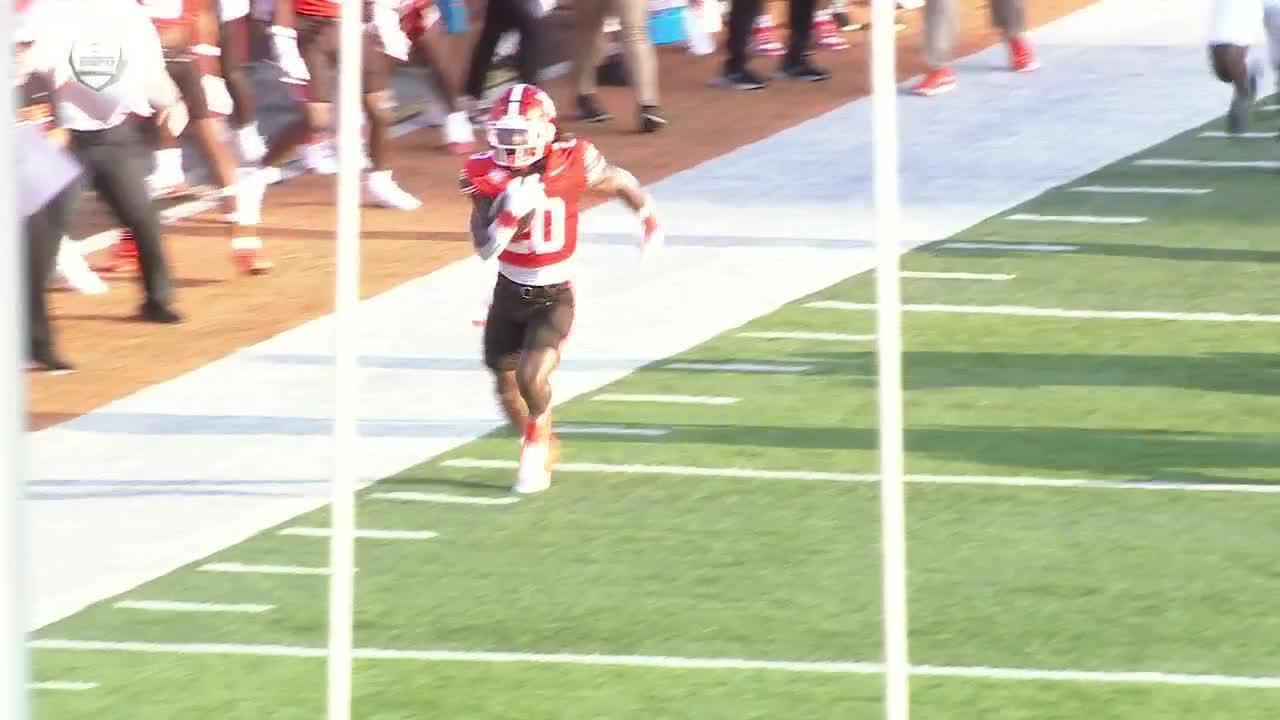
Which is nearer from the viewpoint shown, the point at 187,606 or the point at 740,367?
the point at 187,606

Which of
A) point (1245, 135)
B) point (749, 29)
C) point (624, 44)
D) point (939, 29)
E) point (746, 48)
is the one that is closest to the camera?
point (624, 44)

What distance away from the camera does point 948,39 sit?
1919cm

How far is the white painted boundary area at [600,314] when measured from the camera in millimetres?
10570

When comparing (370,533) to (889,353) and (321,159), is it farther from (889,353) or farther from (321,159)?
(321,159)

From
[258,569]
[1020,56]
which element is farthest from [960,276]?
[1020,56]

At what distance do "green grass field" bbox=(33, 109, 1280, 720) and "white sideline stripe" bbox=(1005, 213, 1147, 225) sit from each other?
205cm

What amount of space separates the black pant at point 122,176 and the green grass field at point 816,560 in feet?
7.91

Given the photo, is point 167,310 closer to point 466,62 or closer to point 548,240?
point 548,240

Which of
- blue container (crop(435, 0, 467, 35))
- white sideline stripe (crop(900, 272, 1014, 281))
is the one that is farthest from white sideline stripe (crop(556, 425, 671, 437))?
blue container (crop(435, 0, 467, 35))

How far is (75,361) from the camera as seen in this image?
1293 centimetres

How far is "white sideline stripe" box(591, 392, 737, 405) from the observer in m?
12.0

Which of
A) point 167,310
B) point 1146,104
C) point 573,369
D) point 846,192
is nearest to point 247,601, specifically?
point 573,369

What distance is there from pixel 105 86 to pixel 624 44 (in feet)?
17.5

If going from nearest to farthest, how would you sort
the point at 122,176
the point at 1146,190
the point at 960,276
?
the point at 122,176, the point at 960,276, the point at 1146,190
